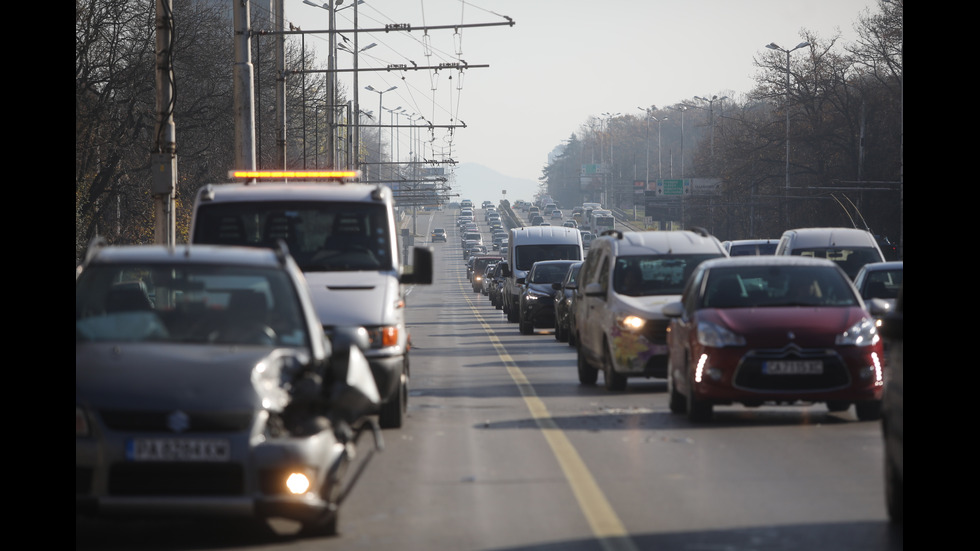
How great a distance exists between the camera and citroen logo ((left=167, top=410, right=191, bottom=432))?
749 centimetres

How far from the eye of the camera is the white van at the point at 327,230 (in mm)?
13594

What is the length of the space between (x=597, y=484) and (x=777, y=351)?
4228 mm

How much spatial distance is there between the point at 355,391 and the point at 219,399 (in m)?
0.82

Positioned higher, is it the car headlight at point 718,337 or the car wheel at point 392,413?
the car headlight at point 718,337

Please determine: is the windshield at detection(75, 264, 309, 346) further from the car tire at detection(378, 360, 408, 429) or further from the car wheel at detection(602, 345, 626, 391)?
the car wheel at detection(602, 345, 626, 391)

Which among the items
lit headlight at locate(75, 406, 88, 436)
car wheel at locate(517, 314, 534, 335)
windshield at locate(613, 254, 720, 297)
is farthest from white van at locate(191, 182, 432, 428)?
car wheel at locate(517, 314, 534, 335)

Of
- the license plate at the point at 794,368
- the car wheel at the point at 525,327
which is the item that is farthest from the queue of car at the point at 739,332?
the car wheel at the point at 525,327

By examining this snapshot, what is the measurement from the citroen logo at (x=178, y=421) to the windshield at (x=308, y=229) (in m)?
6.59

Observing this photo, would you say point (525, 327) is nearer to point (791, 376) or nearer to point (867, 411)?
point (867, 411)

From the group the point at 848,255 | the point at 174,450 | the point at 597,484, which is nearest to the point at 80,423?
the point at 174,450

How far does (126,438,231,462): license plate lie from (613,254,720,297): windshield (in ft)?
38.2

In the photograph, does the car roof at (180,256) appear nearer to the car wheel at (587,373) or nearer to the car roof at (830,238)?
the car wheel at (587,373)
